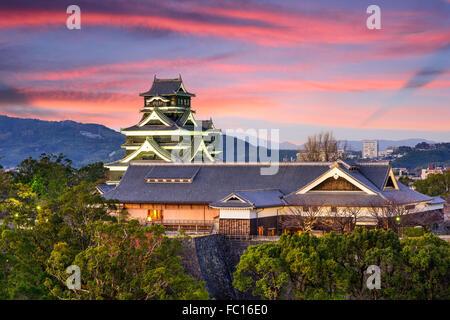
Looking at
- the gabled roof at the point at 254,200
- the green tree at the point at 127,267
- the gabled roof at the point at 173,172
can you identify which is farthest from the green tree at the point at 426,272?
the gabled roof at the point at 173,172

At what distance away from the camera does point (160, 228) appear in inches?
1268

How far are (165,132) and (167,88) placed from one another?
7198 mm

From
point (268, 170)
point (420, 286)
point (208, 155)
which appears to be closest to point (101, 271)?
point (420, 286)

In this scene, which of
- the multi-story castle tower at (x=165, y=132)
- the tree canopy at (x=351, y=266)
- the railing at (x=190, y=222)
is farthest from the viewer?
the multi-story castle tower at (x=165, y=132)

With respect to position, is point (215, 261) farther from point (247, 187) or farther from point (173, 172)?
point (173, 172)

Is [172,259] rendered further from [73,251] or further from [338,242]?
[338,242]

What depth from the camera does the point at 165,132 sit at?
6656 centimetres

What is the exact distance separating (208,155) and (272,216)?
99.7 ft

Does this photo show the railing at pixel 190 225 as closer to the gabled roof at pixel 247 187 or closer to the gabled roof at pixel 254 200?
the gabled roof at pixel 247 187

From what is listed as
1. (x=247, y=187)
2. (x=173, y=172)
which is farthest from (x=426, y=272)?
(x=173, y=172)

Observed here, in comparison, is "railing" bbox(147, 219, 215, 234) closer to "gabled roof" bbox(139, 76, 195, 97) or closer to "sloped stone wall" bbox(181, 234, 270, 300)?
"sloped stone wall" bbox(181, 234, 270, 300)

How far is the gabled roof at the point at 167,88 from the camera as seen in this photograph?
70.8 metres

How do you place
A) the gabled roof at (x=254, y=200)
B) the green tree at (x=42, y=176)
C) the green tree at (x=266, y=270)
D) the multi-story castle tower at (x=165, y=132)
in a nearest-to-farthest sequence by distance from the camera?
the green tree at (x=266, y=270) → the gabled roof at (x=254, y=200) → the multi-story castle tower at (x=165, y=132) → the green tree at (x=42, y=176)

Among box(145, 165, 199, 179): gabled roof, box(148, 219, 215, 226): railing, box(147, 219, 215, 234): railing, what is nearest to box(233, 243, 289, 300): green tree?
box(147, 219, 215, 234): railing
